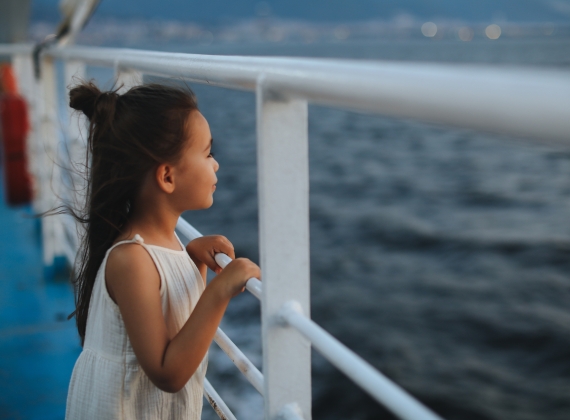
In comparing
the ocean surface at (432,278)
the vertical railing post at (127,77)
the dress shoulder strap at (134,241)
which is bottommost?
the ocean surface at (432,278)

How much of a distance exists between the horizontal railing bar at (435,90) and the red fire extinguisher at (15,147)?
3558 mm

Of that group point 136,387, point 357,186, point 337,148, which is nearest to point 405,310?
point 357,186

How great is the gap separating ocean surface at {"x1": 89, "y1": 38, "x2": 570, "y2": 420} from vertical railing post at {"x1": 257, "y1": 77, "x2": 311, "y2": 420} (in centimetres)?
38

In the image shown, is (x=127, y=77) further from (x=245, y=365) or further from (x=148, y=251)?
(x=245, y=365)

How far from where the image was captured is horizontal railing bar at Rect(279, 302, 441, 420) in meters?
0.51

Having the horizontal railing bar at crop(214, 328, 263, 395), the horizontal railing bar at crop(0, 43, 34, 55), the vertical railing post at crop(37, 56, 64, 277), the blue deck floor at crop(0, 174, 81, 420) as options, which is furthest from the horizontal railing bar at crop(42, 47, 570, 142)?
the horizontal railing bar at crop(0, 43, 34, 55)

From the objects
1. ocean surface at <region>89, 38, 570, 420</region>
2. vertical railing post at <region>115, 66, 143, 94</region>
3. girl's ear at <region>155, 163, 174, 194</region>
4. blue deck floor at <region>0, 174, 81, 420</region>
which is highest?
vertical railing post at <region>115, 66, 143, 94</region>

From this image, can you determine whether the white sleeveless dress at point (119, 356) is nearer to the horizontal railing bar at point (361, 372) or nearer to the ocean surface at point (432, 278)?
Answer: the horizontal railing bar at point (361, 372)

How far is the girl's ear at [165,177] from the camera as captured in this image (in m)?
0.89

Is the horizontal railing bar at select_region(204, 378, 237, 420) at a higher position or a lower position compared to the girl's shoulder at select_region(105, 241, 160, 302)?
lower

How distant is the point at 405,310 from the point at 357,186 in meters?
6.17

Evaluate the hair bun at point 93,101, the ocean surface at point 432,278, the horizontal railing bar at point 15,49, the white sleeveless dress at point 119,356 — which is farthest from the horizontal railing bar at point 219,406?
the horizontal railing bar at point 15,49

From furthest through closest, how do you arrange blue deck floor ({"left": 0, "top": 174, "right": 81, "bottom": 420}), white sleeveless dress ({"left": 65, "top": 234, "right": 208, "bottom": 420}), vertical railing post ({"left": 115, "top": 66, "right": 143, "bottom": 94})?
blue deck floor ({"left": 0, "top": 174, "right": 81, "bottom": 420}), vertical railing post ({"left": 115, "top": 66, "right": 143, "bottom": 94}), white sleeveless dress ({"left": 65, "top": 234, "right": 208, "bottom": 420})

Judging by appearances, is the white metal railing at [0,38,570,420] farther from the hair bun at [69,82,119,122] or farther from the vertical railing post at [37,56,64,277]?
the vertical railing post at [37,56,64,277]
